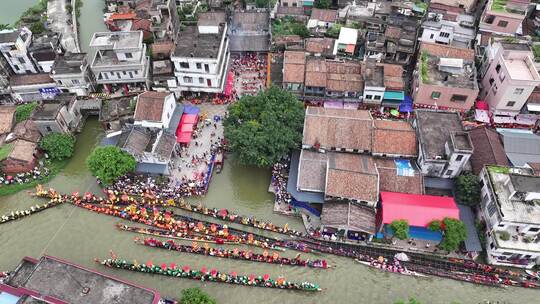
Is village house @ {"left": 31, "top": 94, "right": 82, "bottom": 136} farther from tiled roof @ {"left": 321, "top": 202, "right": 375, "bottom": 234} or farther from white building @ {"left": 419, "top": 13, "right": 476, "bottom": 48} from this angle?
white building @ {"left": 419, "top": 13, "right": 476, "bottom": 48}

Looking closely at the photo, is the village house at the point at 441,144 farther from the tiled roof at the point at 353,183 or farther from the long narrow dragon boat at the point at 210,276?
the long narrow dragon boat at the point at 210,276

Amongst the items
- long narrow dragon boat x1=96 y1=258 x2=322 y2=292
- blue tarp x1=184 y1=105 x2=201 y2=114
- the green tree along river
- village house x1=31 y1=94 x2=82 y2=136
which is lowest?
long narrow dragon boat x1=96 y1=258 x2=322 y2=292

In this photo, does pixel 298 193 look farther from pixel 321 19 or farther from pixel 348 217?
pixel 321 19

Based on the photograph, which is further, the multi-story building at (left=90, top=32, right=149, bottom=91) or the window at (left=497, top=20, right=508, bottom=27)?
the window at (left=497, top=20, right=508, bottom=27)

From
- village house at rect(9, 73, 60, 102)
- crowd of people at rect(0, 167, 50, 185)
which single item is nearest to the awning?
village house at rect(9, 73, 60, 102)

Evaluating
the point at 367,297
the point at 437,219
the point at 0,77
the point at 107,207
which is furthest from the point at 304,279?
the point at 0,77

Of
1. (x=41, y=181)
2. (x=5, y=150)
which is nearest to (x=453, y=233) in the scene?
(x=41, y=181)

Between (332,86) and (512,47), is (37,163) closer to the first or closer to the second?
(332,86)
